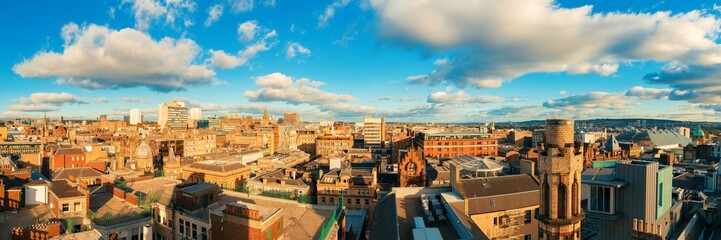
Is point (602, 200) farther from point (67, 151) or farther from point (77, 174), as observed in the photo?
point (67, 151)

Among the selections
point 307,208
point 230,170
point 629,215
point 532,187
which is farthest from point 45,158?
point 629,215

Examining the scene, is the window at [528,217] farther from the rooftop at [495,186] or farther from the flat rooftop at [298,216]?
the flat rooftop at [298,216]

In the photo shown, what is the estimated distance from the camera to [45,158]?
67.4m

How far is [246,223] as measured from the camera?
43.8 ft

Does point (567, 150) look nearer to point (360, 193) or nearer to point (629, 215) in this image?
point (629, 215)

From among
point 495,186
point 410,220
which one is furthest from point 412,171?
point 410,220

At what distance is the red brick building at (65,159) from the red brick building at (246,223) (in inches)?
2492

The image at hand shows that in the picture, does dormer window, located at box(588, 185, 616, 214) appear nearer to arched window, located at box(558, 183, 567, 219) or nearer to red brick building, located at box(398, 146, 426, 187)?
arched window, located at box(558, 183, 567, 219)

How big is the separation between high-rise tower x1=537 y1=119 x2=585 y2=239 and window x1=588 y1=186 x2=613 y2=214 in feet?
17.5

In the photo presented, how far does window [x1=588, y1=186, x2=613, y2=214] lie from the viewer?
19188mm

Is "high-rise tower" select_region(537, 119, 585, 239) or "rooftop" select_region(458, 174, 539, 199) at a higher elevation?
"high-rise tower" select_region(537, 119, 585, 239)

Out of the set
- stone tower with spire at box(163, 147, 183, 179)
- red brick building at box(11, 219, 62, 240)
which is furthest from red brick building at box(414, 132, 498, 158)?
red brick building at box(11, 219, 62, 240)

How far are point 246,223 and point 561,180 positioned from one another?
12823 mm

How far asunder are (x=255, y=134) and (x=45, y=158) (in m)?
67.2
